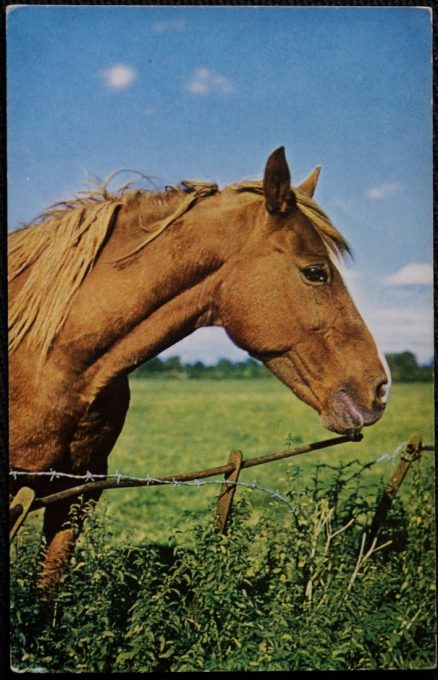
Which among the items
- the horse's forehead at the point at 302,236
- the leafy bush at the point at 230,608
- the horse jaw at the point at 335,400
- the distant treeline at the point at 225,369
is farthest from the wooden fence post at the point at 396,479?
the horse's forehead at the point at 302,236

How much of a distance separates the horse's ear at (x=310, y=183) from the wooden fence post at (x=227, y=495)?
4.27 feet

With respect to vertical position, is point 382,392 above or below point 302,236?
below

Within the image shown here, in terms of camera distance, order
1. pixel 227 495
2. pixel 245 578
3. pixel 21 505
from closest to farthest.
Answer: pixel 21 505, pixel 227 495, pixel 245 578

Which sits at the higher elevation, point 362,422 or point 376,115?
point 376,115

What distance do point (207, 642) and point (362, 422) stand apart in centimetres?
125

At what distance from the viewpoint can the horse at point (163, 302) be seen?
3.04m

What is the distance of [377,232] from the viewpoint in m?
3.50

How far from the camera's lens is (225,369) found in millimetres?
3637

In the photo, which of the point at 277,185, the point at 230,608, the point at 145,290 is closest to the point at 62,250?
the point at 145,290

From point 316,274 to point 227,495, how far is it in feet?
3.67

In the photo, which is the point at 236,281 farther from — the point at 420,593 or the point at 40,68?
the point at 420,593

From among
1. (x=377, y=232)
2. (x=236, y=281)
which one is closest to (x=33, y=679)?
(x=236, y=281)

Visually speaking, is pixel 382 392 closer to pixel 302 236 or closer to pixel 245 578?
pixel 302 236

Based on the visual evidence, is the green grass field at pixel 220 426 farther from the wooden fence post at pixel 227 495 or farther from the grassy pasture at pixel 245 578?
the wooden fence post at pixel 227 495
